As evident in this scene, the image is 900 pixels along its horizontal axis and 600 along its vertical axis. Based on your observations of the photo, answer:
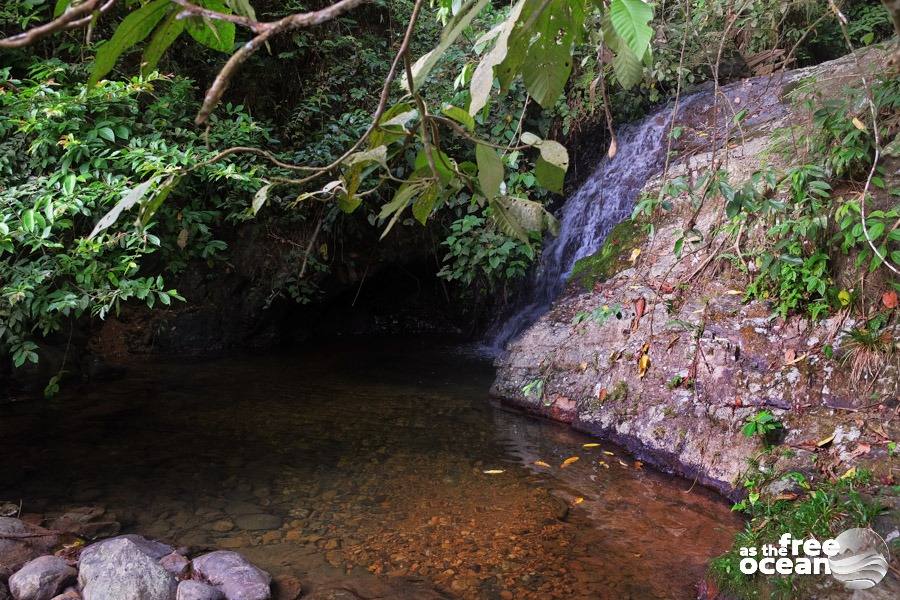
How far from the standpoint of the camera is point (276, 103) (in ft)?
25.3

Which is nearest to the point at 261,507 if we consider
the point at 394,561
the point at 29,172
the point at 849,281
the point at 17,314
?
the point at 394,561

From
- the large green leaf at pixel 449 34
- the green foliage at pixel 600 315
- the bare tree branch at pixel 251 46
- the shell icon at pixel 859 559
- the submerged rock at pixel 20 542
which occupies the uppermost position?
the large green leaf at pixel 449 34

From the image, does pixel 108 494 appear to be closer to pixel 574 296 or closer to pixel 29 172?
pixel 29 172

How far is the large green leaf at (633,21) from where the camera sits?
958 mm

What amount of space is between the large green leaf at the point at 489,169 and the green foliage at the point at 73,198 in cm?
235

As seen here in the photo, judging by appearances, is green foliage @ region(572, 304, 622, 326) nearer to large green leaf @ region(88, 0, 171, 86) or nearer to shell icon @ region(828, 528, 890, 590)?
shell icon @ region(828, 528, 890, 590)

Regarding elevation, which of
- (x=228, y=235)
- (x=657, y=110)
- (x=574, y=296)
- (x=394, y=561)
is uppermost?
(x=657, y=110)

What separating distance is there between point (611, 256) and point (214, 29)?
212 inches

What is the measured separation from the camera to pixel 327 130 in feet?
23.8

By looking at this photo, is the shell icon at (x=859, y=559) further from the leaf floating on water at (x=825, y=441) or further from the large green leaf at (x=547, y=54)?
the large green leaf at (x=547, y=54)

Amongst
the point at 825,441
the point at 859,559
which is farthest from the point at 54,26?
the point at 825,441

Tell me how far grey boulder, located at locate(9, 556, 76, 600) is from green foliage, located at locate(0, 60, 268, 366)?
1.21 metres

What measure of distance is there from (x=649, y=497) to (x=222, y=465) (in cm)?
288

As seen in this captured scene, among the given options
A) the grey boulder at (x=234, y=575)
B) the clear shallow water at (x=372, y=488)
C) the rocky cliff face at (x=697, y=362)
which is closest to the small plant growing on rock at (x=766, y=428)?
the rocky cliff face at (x=697, y=362)
